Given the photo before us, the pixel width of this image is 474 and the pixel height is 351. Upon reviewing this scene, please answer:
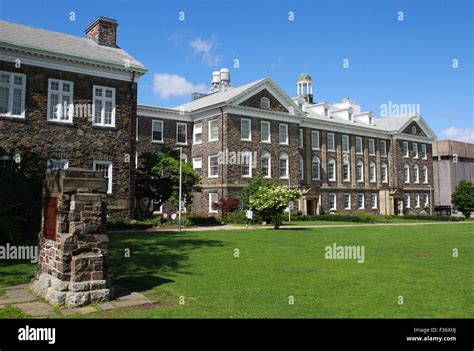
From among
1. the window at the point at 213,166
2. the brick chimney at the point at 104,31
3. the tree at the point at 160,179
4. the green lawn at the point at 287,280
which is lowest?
the green lawn at the point at 287,280

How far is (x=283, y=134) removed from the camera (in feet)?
138

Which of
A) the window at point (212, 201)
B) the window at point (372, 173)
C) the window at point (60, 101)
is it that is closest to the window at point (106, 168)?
the window at point (60, 101)

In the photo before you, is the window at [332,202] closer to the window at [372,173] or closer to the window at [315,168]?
the window at [315,168]

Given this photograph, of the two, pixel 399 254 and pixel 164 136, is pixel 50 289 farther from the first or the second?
pixel 164 136

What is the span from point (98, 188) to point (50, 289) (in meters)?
2.19

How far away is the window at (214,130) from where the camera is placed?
38656mm

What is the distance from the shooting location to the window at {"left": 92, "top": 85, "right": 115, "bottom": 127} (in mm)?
26453

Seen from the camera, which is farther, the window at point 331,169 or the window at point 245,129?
the window at point 331,169

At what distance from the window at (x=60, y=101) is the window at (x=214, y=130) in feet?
50.7

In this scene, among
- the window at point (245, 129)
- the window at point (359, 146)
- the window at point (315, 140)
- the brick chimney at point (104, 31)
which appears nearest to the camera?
the brick chimney at point (104, 31)

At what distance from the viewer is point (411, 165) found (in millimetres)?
57875

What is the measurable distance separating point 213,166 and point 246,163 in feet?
10.1

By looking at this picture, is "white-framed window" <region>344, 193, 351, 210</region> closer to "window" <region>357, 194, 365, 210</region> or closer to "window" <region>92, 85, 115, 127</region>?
"window" <region>357, 194, 365, 210</region>

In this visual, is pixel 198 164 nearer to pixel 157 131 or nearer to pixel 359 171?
pixel 157 131
